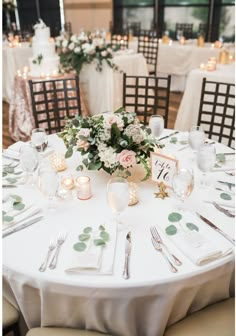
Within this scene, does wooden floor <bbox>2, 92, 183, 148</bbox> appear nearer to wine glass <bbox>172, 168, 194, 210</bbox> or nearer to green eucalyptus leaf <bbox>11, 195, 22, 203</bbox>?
green eucalyptus leaf <bbox>11, 195, 22, 203</bbox>

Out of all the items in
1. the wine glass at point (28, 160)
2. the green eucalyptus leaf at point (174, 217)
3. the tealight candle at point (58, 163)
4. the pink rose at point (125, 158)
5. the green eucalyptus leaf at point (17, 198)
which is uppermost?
the pink rose at point (125, 158)

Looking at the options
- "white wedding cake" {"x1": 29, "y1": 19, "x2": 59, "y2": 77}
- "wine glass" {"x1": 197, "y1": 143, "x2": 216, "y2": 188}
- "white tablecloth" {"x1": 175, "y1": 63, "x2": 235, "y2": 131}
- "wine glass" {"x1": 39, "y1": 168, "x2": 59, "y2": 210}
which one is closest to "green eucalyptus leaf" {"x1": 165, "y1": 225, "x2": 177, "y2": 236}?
"wine glass" {"x1": 197, "y1": 143, "x2": 216, "y2": 188}

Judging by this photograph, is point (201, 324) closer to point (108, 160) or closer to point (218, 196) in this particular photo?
point (218, 196)

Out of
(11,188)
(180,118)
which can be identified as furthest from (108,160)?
(180,118)

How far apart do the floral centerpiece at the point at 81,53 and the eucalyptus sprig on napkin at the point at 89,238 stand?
10.9 ft

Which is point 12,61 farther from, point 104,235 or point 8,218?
point 104,235

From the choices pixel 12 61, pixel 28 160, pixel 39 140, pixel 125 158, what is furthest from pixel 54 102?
pixel 12 61

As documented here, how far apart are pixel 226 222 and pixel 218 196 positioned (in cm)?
19

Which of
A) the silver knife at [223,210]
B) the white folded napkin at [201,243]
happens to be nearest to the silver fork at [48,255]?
the white folded napkin at [201,243]

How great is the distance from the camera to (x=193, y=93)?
3.78 metres

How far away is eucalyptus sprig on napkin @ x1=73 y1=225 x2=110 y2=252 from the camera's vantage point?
1182mm

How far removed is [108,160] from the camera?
4.77 ft

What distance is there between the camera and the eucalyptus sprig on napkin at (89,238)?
1.18 m

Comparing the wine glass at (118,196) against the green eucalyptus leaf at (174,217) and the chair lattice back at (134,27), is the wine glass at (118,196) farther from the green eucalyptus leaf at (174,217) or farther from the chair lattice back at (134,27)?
the chair lattice back at (134,27)
